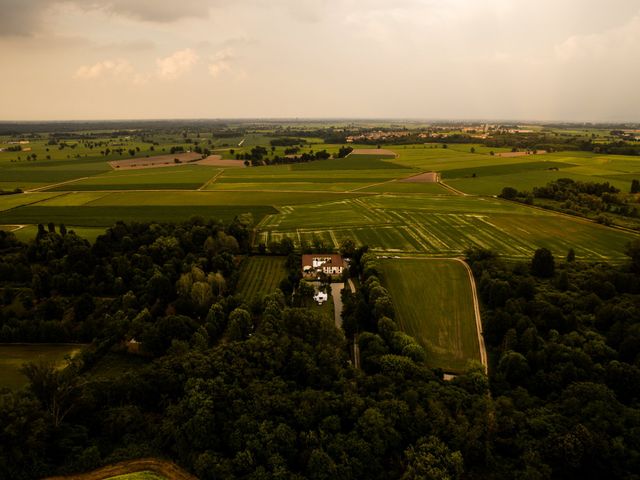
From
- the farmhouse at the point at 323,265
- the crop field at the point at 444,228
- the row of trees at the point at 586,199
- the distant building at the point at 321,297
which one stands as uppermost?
the row of trees at the point at 586,199

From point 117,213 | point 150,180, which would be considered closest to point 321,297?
point 117,213

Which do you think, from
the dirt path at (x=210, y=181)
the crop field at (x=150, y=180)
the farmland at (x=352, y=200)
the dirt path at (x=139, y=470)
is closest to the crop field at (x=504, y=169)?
the farmland at (x=352, y=200)

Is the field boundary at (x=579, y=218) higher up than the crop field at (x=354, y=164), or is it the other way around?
the crop field at (x=354, y=164)

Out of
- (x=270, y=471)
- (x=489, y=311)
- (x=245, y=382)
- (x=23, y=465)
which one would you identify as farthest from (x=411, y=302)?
(x=23, y=465)

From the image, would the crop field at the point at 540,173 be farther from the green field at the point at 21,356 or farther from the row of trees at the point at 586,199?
the green field at the point at 21,356

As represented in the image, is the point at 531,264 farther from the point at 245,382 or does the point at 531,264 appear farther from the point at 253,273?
the point at 245,382

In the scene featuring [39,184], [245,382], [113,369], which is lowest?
[113,369]

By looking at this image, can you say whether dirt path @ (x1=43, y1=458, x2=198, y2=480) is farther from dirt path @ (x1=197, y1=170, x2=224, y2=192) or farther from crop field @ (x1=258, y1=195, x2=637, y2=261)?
dirt path @ (x1=197, y1=170, x2=224, y2=192)
